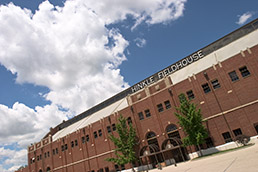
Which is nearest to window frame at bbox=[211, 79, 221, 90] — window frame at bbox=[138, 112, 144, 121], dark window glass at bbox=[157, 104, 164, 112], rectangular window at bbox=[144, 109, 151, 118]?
dark window glass at bbox=[157, 104, 164, 112]

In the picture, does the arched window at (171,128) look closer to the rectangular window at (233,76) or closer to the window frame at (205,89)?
the window frame at (205,89)

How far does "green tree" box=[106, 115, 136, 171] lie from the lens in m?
28.9

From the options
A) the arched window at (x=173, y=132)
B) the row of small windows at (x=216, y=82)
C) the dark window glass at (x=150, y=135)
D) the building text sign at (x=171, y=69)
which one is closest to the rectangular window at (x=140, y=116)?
the dark window glass at (x=150, y=135)

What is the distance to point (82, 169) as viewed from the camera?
38531mm

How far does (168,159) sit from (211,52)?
1971 centimetres

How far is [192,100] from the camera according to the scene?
26.8 m

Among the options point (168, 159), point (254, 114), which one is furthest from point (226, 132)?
point (168, 159)

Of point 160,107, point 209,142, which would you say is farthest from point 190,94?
point 209,142

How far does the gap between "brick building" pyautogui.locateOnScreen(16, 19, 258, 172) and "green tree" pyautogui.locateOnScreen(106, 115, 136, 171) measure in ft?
4.39

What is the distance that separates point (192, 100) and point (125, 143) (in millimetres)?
12981

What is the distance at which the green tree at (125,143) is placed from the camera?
28.9 m

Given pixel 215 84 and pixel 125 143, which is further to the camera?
pixel 125 143

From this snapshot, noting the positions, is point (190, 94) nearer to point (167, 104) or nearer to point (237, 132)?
point (167, 104)

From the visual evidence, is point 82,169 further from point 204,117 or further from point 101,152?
point 204,117
